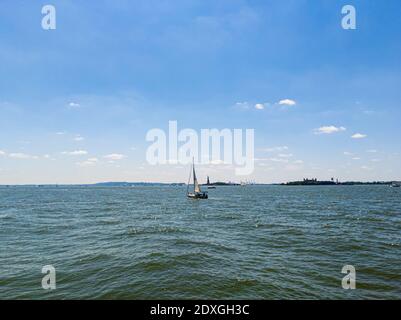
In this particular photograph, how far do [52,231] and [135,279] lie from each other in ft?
68.4

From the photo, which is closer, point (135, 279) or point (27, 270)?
point (135, 279)

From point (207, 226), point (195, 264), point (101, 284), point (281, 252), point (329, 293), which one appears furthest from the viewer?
point (207, 226)

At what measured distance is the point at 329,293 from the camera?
13.8m

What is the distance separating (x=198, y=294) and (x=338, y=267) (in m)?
9.93

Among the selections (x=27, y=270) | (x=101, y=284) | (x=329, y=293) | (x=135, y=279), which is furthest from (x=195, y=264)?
Result: (x=27, y=270)

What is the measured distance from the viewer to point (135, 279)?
1605 cm
